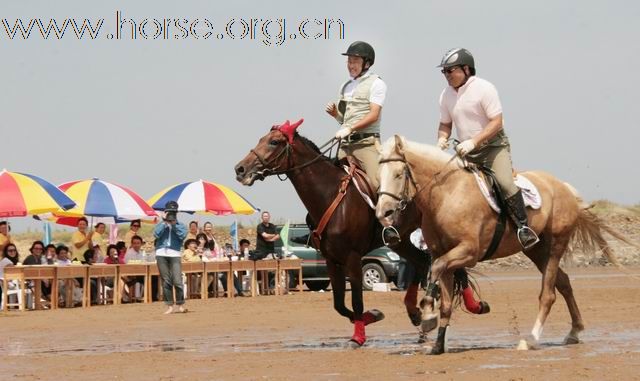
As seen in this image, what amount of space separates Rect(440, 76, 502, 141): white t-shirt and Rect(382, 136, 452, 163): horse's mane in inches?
18.3

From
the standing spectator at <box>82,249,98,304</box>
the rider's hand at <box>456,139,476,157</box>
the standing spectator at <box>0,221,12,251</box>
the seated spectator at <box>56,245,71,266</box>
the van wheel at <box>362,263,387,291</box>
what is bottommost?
the van wheel at <box>362,263,387,291</box>

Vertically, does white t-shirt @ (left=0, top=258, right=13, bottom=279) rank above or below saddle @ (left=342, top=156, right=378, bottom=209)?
below

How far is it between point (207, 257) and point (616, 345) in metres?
18.3

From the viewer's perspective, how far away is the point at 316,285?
111 ft

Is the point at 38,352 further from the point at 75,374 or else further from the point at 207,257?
the point at 207,257

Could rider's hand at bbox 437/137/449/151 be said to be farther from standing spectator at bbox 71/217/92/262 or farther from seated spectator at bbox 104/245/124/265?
seated spectator at bbox 104/245/124/265

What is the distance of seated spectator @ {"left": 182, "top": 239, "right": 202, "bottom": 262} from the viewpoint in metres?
28.5

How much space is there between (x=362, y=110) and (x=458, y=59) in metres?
1.79

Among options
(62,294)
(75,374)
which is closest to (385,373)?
(75,374)

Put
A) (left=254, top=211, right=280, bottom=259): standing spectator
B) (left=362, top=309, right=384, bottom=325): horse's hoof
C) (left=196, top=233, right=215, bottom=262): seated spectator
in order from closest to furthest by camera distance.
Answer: (left=362, top=309, right=384, bottom=325): horse's hoof → (left=196, top=233, right=215, bottom=262): seated spectator → (left=254, top=211, right=280, bottom=259): standing spectator

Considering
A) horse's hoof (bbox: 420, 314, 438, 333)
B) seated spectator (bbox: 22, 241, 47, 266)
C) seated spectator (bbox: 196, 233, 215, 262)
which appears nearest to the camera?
horse's hoof (bbox: 420, 314, 438, 333)

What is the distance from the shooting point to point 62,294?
25594mm

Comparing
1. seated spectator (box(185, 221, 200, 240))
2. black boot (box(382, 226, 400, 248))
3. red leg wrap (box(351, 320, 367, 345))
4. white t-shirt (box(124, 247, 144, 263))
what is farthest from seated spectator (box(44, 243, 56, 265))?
black boot (box(382, 226, 400, 248))

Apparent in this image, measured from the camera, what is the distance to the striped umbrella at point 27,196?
77.5 feet
